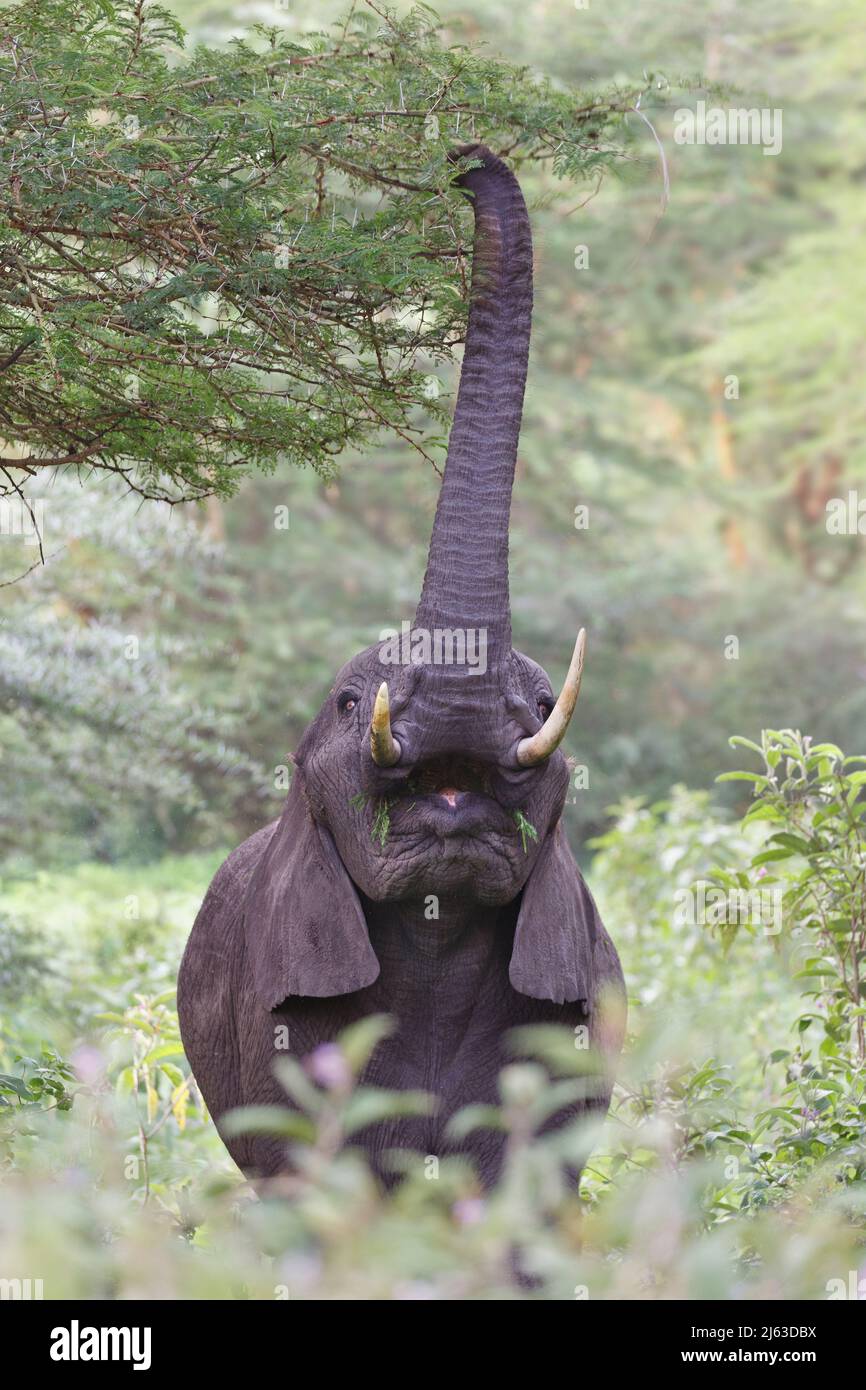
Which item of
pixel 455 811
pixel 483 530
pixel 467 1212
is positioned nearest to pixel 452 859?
pixel 455 811

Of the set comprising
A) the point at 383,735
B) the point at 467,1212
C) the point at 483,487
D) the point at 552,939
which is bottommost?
the point at 467,1212

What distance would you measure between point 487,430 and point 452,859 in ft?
3.23

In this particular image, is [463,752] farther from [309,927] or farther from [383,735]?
[309,927]

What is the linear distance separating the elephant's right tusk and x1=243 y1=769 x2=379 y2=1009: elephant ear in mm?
453

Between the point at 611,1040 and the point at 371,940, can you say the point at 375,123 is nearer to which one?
the point at 371,940

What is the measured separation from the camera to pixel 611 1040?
4648 millimetres

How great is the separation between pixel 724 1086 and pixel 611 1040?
1.08 meters

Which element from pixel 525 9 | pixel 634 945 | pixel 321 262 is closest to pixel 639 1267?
pixel 321 262

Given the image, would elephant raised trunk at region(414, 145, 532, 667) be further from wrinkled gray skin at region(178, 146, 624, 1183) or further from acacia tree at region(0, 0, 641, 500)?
acacia tree at region(0, 0, 641, 500)

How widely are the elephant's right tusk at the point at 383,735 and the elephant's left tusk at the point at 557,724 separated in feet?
0.94

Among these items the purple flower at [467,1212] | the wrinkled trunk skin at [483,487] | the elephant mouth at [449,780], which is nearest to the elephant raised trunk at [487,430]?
the wrinkled trunk skin at [483,487]

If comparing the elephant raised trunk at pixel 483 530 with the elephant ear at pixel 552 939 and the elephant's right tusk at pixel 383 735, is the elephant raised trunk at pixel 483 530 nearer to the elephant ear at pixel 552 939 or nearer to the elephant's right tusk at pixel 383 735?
the elephant's right tusk at pixel 383 735

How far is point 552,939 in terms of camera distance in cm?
442
